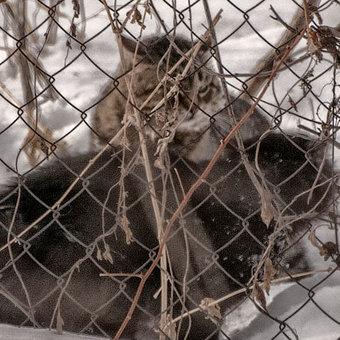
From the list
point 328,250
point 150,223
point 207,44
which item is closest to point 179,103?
point 207,44

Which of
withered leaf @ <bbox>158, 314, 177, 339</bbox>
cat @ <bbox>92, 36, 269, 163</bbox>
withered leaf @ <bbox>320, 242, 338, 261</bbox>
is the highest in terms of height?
cat @ <bbox>92, 36, 269, 163</bbox>

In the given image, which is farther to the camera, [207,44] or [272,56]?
[272,56]

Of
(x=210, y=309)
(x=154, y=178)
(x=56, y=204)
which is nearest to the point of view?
(x=210, y=309)

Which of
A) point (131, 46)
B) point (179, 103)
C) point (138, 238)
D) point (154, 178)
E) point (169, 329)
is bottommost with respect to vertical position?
point (169, 329)

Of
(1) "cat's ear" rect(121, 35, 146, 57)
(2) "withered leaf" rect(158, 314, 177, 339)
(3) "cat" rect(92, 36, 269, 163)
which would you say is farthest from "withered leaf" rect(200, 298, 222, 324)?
(1) "cat's ear" rect(121, 35, 146, 57)

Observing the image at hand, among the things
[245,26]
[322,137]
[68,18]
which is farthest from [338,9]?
[68,18]

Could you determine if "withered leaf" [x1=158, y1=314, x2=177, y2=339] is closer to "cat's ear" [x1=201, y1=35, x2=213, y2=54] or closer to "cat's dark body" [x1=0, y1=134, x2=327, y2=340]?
"cat's dark body" [x1=0, y1=134, x2=327, y2=340]

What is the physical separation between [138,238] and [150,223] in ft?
0.18

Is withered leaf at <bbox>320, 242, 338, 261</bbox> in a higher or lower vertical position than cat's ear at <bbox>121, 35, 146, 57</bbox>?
lower

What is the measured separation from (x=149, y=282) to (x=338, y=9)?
3.16 ft

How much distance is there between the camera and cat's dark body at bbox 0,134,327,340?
6.16 ft

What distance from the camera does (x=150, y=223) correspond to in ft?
6.30

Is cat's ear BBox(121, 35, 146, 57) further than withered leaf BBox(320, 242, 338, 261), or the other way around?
cat's ear BBox(121, 35, 146, 57)

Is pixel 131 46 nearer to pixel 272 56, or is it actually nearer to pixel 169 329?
pixel 272 56
